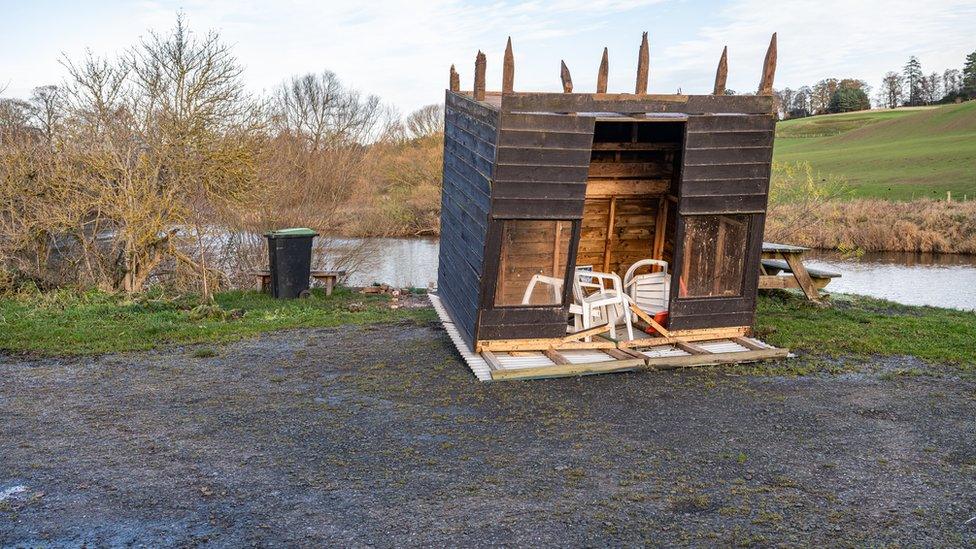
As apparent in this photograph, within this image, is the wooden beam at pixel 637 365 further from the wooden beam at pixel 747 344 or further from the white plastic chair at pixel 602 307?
the white plastic chair at pixel 602 307

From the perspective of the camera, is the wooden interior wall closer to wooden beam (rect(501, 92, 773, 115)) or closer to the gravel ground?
wooden beam (rect(501, 92, 773, 115))

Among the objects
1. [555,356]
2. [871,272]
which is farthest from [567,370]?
[871,272]

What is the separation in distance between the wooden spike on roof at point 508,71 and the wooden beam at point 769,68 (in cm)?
276

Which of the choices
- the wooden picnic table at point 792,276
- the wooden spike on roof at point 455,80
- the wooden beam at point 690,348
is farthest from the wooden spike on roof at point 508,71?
the wooden picnic table at point 792,276

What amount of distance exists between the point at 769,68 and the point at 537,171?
9.35 ft

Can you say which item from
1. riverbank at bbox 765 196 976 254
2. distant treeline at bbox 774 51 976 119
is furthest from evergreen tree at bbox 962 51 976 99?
riverbank at bbox 765 196 976 254

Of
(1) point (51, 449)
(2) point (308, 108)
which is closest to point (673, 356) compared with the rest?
(1) point (51, 449)

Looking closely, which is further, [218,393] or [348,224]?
[348,224]

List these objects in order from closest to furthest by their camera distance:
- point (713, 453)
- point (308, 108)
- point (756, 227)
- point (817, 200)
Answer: point (713, 453)
point (756, 227)
point (817, 200)
point (308, 108)

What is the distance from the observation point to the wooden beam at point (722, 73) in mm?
8898

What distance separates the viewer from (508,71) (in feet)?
27.4

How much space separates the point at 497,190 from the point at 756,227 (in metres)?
3.03

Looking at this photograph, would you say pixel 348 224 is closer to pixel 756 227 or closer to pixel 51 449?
pixel 756 227

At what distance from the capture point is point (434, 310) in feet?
40.8
